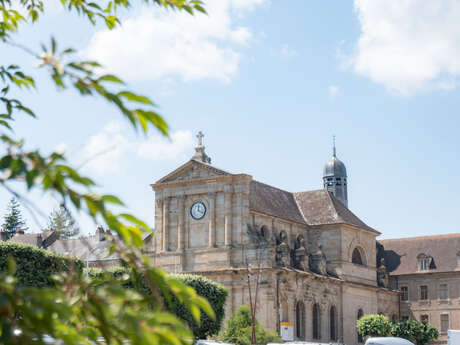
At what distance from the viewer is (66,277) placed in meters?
3.28

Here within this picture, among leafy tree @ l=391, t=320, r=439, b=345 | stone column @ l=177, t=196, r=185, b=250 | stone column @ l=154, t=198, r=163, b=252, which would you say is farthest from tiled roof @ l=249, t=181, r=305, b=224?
leafy tree @ l=391, t=320, r=439, b=345

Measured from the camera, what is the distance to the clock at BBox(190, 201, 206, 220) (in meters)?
53.4

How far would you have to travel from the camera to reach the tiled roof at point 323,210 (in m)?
58.0

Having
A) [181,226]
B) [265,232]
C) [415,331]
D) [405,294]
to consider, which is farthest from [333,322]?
[181,226]

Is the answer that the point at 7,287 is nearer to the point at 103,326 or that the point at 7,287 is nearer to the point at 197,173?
the point at 103,326

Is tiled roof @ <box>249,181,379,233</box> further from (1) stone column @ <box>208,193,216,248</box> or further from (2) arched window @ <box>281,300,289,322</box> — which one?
(2) arched window @ <box>281,300,289,322</box>

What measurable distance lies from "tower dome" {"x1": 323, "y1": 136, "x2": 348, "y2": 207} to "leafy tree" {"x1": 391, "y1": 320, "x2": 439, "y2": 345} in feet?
52.4

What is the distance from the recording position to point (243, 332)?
132 feet

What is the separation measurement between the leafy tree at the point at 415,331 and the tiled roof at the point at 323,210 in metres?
7.67

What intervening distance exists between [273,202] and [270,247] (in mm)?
7812

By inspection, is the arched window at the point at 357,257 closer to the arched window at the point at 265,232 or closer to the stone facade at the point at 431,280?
the stone facade at the point at 431,280

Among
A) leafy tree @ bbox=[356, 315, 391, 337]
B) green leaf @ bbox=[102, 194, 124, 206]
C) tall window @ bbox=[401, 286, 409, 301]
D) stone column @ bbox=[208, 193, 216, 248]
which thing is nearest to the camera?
green leaf @ bbox=[102, 194, 124, 206]

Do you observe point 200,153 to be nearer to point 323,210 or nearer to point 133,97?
point 323,210

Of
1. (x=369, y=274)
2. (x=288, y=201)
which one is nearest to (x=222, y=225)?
(x=288, y=201)
